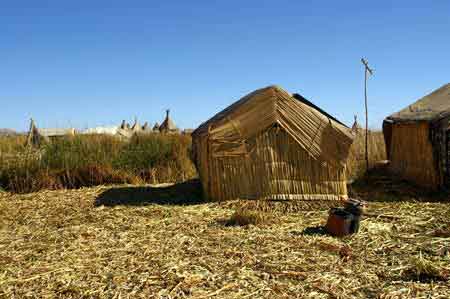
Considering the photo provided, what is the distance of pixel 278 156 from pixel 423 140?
3509 millimetres

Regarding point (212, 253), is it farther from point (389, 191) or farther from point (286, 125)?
point (389, 191)

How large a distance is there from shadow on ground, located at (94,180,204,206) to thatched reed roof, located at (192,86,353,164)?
4.64 ft

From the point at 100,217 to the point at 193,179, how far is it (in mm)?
3786

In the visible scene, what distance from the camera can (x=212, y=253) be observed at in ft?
17.1

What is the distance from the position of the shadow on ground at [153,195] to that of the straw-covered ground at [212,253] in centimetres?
25

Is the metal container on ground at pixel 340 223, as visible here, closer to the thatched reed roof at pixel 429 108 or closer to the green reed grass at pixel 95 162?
the thatched reed roof at pixel 429 108

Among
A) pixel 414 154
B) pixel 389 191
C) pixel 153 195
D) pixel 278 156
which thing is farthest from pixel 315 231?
pixel 414 154

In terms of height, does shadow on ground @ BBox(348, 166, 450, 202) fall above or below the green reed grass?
below

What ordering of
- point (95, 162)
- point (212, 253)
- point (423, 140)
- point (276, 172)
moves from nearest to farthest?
1. point (212, 253)
2. point (276, 172)
3. point (423, 140)
4. point (95, 162)

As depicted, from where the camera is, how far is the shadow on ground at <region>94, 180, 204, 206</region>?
320 inches

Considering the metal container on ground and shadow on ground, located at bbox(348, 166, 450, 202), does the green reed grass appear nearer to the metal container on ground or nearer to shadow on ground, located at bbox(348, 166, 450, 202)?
shadow on ground, located at bbox(348, 166, 450, 202)

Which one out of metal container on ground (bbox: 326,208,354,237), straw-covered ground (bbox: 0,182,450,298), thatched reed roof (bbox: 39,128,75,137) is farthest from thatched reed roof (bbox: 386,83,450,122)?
thatched reed roof (bbox: 39,128,75,137)

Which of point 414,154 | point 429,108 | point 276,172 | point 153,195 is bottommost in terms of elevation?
point 153,195

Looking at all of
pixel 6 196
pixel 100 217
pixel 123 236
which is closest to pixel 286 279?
pixel 123 236
